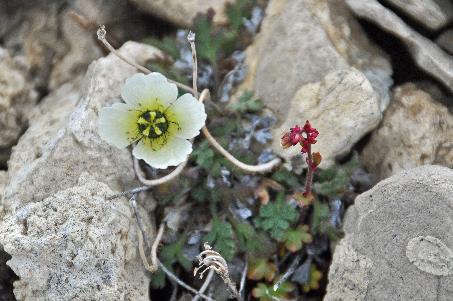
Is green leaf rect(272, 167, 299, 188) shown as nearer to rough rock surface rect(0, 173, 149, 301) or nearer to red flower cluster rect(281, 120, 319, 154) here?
red flower cluster rect(281, 120, 319, 154)

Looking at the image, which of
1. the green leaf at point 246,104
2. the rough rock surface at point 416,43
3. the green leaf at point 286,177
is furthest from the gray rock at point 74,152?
the rough rock surface at point 416,43

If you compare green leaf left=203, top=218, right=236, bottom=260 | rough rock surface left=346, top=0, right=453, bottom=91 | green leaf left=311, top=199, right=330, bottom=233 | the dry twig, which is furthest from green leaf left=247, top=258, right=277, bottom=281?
rough rock surface left=346, top=0, right=453, bottom=91

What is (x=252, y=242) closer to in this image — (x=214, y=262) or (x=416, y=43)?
(x=214, y=262)

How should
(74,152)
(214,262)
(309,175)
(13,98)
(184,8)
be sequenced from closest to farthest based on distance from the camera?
(214,262)
(309,175)
(74,152)
(13,98)
(184,8)

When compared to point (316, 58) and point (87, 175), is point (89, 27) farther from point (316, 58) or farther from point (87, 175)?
point (316, 58)

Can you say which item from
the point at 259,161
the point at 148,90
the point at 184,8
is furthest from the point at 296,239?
the point at 184,8
